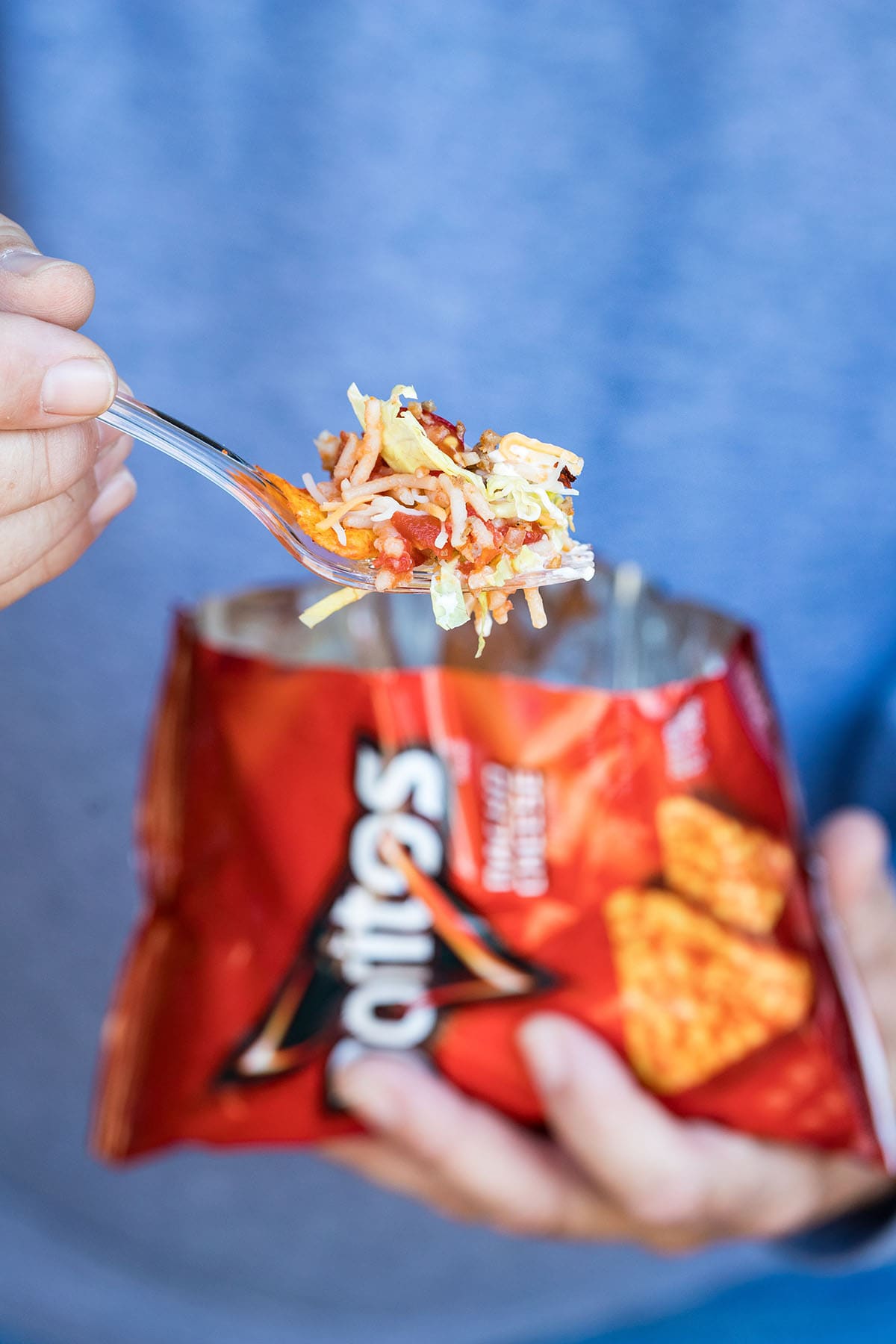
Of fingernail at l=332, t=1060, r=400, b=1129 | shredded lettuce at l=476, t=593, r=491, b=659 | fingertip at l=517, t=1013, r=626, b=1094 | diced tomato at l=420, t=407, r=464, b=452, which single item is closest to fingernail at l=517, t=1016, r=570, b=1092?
fingertip at l=517, t=1013, r=626, b=1094

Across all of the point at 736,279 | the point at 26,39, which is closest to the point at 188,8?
the point at 26,39

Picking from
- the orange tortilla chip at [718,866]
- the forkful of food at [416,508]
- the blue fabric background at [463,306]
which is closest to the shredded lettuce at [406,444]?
the forkful of food at [416,508]

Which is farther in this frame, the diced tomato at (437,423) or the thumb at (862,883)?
the thumb at (862,883)

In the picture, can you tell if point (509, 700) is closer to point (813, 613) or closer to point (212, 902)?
point (212, 902)

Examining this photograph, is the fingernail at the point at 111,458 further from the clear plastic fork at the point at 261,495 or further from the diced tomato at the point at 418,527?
the diced tomato at the point at 418,527

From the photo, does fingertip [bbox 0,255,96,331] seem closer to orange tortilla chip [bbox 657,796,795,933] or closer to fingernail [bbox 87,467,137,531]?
fingernail [bbox 87,467,137,531]

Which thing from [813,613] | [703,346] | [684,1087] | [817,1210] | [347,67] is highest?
[347,67]
